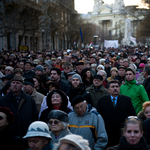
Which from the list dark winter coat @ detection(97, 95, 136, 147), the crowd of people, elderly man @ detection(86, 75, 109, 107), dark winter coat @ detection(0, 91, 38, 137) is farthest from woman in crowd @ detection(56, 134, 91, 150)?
elderly man @ detection(86, 75, 109, 107)

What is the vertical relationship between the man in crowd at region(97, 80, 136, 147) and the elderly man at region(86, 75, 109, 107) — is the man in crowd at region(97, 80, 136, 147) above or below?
below

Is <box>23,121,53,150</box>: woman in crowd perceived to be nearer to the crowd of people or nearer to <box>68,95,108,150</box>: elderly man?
the crowd of people

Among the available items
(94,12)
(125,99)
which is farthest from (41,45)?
(94,12)

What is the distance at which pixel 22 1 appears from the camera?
98.1ft

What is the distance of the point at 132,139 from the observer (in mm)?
3340

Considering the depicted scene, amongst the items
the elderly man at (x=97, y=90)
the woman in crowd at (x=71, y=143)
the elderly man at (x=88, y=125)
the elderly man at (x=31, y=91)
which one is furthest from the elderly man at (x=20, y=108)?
the woman in crowd at (x=71, y=143)

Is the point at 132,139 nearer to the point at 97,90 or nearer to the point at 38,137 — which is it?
the point at 38,137

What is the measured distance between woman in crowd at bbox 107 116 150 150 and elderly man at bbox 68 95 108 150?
0.70 metres

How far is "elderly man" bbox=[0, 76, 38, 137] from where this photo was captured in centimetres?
495

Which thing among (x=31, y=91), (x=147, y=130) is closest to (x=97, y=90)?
(x=31, y=91)

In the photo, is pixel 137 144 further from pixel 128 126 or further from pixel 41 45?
pixel 41 45

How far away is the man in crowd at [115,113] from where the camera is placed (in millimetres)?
5128

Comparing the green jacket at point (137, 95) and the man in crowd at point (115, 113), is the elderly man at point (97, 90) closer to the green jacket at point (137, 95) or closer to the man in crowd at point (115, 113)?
the green jacket at point (137, 95)

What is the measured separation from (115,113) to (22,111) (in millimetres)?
1859
